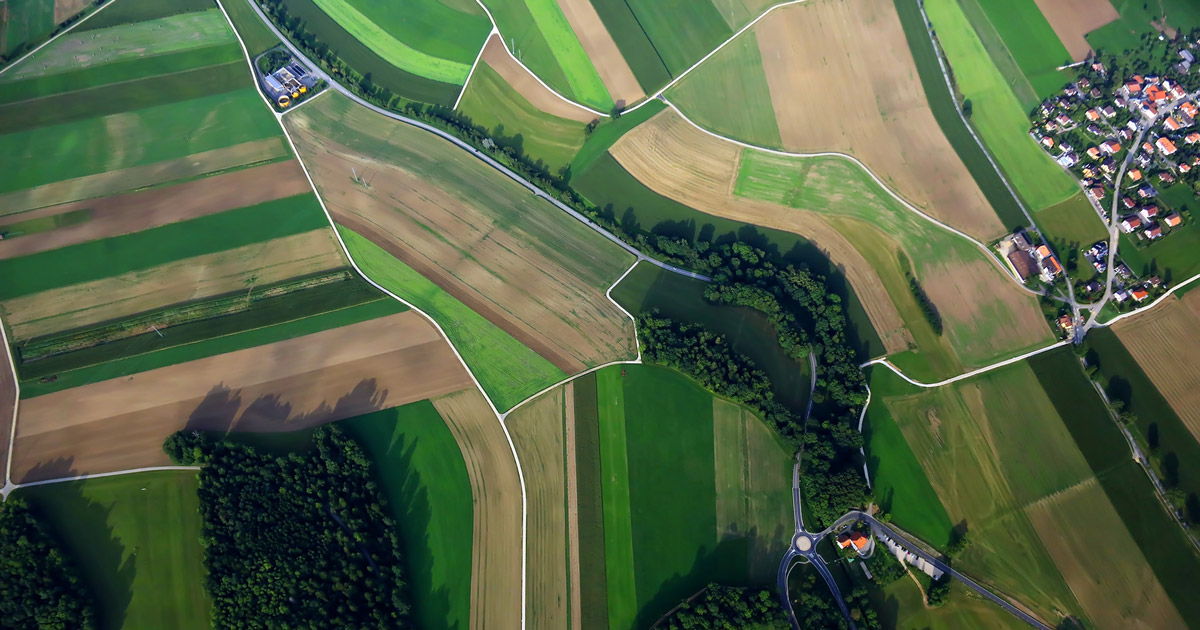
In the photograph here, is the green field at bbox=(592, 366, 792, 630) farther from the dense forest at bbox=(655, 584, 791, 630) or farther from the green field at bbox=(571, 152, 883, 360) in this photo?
the green field at bbox=(571, 152, 883, 360)

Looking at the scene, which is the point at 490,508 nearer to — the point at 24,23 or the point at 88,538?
the point at 88,538

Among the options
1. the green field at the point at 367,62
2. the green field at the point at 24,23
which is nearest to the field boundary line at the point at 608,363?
the green field at the point at 367,62

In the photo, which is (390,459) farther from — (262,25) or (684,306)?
(262,25)

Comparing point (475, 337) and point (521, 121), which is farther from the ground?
point (521, 121)

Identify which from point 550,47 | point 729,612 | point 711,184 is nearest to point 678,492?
point 729,612

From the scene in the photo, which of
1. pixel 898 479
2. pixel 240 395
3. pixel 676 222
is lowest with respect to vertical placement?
pixel 240 395

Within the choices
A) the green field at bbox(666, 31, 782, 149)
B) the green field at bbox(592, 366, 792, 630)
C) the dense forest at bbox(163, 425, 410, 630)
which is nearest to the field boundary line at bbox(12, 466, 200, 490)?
the dense forest at bbox(163, 425, 410, 630)

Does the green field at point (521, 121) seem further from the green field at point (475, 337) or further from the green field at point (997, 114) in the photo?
the green field at point (997, 114)
